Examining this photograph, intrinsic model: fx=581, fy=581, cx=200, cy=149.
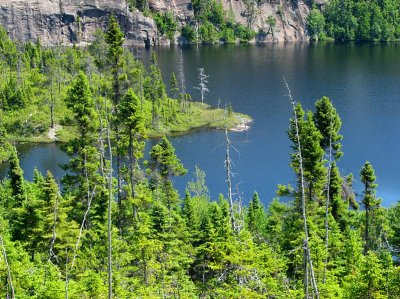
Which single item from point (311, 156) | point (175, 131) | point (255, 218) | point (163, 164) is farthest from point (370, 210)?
point (175, 131)

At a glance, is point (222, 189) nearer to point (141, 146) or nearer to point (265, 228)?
point (265, 228)

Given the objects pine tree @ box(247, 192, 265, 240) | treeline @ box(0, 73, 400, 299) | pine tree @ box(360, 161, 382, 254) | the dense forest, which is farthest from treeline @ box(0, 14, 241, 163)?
pine tree @ box(360, 161, 382, 254)

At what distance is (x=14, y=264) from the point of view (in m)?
31.3

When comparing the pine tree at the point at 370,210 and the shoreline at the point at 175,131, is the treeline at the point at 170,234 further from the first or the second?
the shoreline at the point at 175,131

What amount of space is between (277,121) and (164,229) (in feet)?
278

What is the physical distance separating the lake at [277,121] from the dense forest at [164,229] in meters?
11.0

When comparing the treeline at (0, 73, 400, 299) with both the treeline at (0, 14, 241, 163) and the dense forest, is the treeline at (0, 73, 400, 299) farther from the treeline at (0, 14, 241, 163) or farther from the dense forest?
the treeline at (0, 14, 241, 163)

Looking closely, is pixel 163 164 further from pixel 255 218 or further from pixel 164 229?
pixel 164 229

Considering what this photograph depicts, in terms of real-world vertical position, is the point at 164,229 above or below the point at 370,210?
above

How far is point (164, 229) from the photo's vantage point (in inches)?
1597

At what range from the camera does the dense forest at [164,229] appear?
2769 centimetres

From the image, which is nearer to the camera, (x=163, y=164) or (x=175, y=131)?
(x=163, y=164)

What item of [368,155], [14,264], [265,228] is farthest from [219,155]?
[14,264]

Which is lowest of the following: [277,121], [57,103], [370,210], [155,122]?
[277,121]
